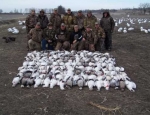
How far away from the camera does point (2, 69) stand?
25.2 feet

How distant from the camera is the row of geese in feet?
19.9

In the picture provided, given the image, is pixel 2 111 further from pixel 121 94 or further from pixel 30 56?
pixel 30 56

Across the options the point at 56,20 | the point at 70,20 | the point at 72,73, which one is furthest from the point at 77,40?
the point at 72,73

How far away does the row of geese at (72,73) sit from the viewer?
6.08m

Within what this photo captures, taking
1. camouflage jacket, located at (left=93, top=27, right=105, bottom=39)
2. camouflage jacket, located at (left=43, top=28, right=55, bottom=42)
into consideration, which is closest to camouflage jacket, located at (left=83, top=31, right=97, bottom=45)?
camouflage jacket, located at (left=93, top=27, right=105, bottom=39)

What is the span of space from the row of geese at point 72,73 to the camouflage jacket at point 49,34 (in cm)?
155

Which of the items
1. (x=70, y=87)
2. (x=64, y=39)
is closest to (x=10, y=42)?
(x=64, y=39)

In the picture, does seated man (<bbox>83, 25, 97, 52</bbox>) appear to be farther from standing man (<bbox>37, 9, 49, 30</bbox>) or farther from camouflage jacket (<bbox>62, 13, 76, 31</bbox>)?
standing man (<bbox>37, 9, 49, 30</bbox>)

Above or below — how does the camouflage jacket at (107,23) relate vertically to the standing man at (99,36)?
above

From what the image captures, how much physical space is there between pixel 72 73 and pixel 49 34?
3569 mm

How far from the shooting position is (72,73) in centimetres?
662

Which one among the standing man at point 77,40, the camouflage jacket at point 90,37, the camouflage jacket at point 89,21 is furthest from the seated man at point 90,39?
the camouflage jacket at point 89,21

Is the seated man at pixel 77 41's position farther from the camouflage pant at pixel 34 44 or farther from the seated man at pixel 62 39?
the camouflage pant at pixel 34 44

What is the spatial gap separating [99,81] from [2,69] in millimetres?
3459
